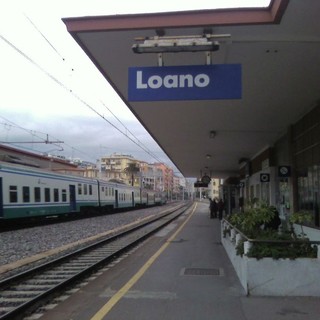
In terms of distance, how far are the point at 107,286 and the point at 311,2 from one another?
573 cm

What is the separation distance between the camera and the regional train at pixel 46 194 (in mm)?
22453

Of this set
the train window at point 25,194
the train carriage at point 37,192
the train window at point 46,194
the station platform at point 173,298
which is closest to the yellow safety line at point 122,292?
the station platform at point 173,298

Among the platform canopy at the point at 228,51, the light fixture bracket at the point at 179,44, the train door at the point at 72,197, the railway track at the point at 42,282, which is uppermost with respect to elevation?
the platform canopy at the point at 228,51

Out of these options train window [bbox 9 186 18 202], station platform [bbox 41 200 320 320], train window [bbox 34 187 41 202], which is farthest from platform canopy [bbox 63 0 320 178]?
train window [bbox 34 187 41 202]

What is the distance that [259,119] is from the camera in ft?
54.0

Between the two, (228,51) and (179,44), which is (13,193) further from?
(179,44)

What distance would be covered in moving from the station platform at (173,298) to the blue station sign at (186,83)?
3042mm

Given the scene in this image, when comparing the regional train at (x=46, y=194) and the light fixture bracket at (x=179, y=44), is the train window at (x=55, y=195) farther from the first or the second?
the light fixture bracket at (x=179, y=44)

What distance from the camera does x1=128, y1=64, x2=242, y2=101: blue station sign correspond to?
7.50 m

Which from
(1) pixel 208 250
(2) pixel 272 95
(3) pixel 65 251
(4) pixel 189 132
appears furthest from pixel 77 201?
(2) pixel 272 95

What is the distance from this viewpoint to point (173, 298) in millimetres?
7566

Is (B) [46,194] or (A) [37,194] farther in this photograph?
(B) [46,194]

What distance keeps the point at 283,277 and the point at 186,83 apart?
3298 millimetres

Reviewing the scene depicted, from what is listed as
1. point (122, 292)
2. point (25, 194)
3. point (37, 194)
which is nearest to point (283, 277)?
point (122, 292)
